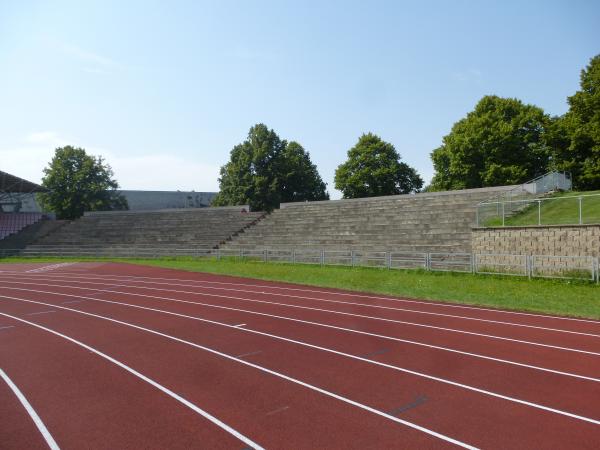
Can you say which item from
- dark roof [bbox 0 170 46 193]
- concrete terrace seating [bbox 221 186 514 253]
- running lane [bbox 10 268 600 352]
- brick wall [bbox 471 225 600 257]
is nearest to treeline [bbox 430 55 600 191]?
concrete terrace seating [bbox 221 186 514 253]

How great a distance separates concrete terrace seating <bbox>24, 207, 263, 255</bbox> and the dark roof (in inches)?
182

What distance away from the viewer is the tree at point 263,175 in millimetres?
51500

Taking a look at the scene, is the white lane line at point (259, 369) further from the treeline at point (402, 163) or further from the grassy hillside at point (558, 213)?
the treeline at point (402, 163)

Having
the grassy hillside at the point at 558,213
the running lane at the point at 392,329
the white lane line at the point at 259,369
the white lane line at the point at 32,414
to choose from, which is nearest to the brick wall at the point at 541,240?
the grassy hillside at the point at 558,213

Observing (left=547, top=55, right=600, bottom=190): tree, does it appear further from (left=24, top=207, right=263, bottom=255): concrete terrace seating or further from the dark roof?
the dark roof

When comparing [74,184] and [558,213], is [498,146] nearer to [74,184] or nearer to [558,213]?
[558,213]

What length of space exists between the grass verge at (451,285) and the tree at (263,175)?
86.6 ft

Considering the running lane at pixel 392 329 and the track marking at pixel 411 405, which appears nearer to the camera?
the track marking at pixel 411 405

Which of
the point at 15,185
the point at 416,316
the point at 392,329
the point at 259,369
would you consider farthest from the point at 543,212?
the point at 15,185

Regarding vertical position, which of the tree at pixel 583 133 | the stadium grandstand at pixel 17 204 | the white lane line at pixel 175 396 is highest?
the tree at pixel 583 133

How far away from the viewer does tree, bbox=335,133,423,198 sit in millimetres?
53969

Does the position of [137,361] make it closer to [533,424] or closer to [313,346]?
[313,346]

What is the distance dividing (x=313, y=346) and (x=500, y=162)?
39.3 metres

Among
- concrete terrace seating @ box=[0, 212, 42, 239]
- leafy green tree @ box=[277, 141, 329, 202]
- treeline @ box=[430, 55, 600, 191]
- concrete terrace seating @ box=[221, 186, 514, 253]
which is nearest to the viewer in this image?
concrete terrace seating @ box=[221, 186, 514, 253]
